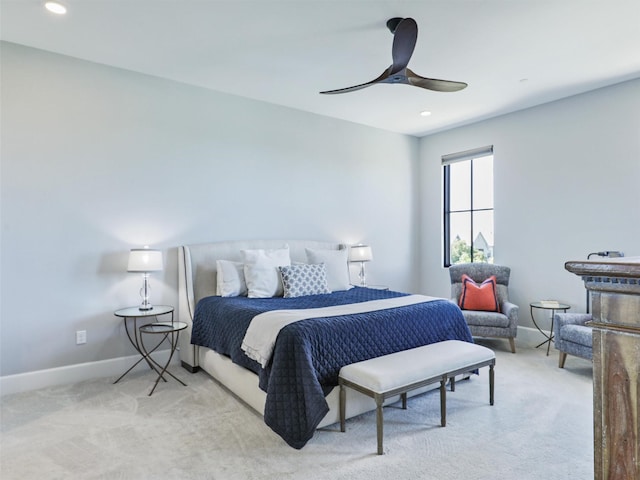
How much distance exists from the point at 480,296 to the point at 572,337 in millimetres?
1112

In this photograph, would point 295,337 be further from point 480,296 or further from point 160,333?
point 480,296

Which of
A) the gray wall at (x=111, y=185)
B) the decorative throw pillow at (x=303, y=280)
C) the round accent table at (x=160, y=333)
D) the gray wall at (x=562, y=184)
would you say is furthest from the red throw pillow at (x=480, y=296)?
the round accent table at (x=160, y=333)

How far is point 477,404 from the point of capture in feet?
9.50

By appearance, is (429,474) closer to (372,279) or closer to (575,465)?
(575,465)

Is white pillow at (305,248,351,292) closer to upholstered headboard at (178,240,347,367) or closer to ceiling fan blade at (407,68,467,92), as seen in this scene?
upholstered headboard at (178,240,347,367)

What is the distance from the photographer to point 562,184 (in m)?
4.39

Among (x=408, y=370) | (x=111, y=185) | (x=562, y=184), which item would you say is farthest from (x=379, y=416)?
(x=562, y=184)

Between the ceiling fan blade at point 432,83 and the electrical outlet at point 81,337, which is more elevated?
the ceiling fan blade at point 432,83

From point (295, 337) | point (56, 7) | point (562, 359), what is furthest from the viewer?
point (562, 359)

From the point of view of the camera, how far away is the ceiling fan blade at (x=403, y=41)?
7.73 ft

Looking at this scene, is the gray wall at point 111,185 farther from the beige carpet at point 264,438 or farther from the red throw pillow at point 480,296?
the red throw pillow at point 480,296

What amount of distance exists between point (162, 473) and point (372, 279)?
392 cm

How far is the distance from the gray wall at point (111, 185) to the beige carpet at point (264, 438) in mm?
703

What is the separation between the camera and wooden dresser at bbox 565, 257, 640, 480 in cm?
70
